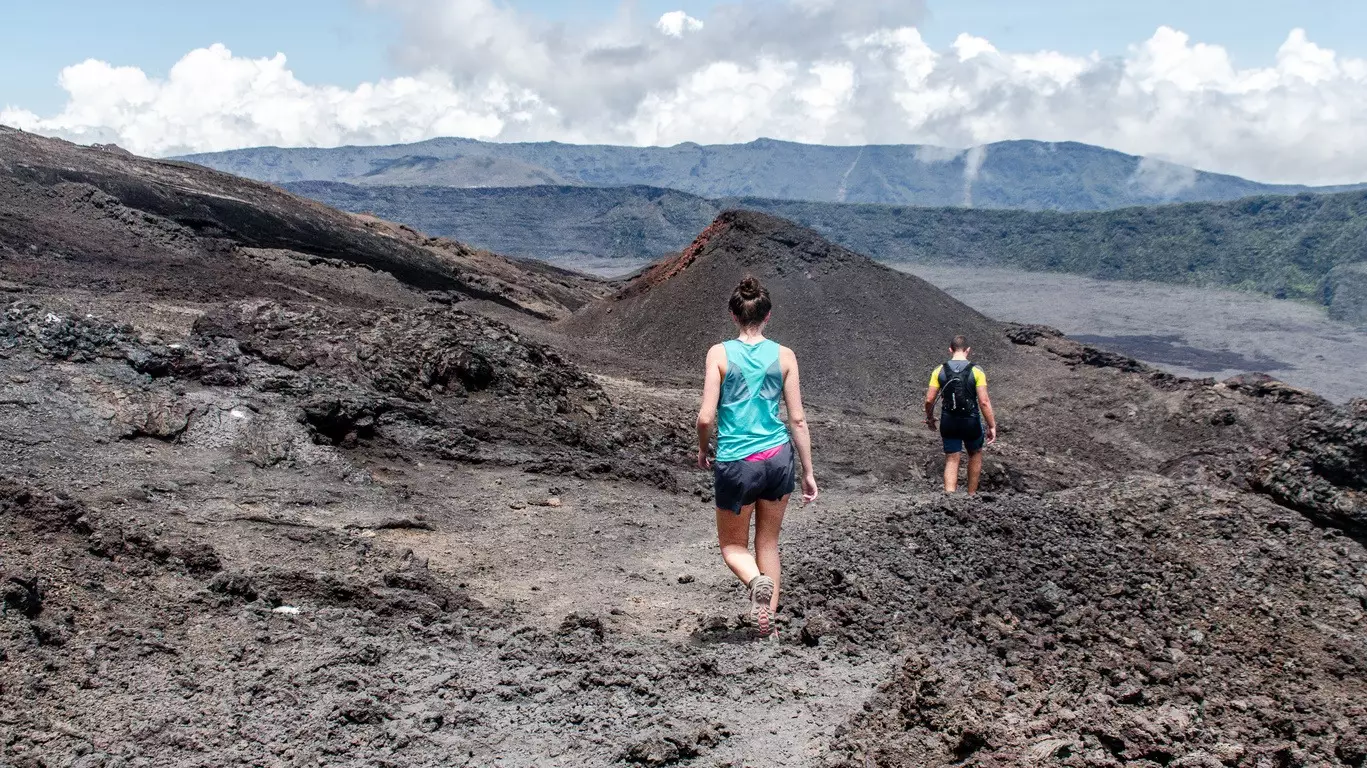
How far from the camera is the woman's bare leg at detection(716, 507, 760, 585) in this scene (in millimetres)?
4469

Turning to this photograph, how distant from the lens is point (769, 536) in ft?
14.9

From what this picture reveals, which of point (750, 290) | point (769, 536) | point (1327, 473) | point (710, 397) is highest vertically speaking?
point (750, 290)

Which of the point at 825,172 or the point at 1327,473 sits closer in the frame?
the point at 1327,473

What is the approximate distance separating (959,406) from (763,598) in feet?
13.7

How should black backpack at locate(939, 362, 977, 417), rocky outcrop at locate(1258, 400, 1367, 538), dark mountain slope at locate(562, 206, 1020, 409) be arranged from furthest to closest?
dark mountain slope at locate(562, 206, 1020, 409) < black backpack at locate(939, 362, 977, 417) < rocky outcrop at locate(1258, 400, 1367, 538)

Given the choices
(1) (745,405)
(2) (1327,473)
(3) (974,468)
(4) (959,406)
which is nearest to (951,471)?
(3) (974,468)

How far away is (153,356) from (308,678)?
5.02 meters

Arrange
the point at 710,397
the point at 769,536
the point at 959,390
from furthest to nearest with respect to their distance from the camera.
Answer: the point at 959,390
the point at 769,536
the point at 710,397

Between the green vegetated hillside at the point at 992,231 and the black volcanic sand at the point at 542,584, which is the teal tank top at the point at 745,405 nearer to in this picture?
the black volcanic sand at the point at 542,584

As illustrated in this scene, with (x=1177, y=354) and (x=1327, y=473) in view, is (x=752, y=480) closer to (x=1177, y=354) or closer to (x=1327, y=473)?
(x=1327, y=473)

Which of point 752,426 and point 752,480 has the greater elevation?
point 752,426

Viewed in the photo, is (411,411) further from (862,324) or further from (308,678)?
(862,324)

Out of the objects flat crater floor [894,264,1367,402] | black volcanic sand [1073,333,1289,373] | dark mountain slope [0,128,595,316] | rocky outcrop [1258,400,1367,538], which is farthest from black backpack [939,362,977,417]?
black volcanic sand [1073,333,1289,373]

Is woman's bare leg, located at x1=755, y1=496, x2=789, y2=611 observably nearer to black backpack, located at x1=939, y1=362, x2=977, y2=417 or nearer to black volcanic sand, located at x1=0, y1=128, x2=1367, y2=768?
black volcanic sand, located at x1=0, y1=128, x2=1367, y2=768
